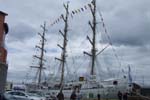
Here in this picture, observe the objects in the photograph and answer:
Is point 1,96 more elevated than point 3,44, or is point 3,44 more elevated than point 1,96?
point 3,44

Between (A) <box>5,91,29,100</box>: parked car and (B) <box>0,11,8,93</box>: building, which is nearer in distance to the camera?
(B) <box>0,11,8,93</box>: building

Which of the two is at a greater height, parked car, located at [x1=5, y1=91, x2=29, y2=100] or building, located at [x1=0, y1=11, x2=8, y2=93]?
building, located at [x1=0, y1=11, x2=8, y2=93]

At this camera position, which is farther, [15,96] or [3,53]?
[15,96]

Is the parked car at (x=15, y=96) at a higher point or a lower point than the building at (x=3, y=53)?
lower

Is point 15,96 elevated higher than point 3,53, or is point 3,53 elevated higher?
point 3,53

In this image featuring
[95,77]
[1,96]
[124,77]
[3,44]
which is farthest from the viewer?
[95,77]

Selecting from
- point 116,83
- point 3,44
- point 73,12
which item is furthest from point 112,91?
point 3,44

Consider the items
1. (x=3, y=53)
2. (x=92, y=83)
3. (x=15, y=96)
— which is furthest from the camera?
(x=92, y=83)

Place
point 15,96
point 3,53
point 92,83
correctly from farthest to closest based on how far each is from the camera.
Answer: point 92,83, point 15,96, point 3,53

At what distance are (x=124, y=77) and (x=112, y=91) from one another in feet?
9.87

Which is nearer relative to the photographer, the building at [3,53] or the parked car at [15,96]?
the building at [3,53]

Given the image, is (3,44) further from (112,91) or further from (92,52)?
(92,52)

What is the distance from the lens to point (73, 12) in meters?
55.0

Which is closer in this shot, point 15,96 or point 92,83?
point 15,96
